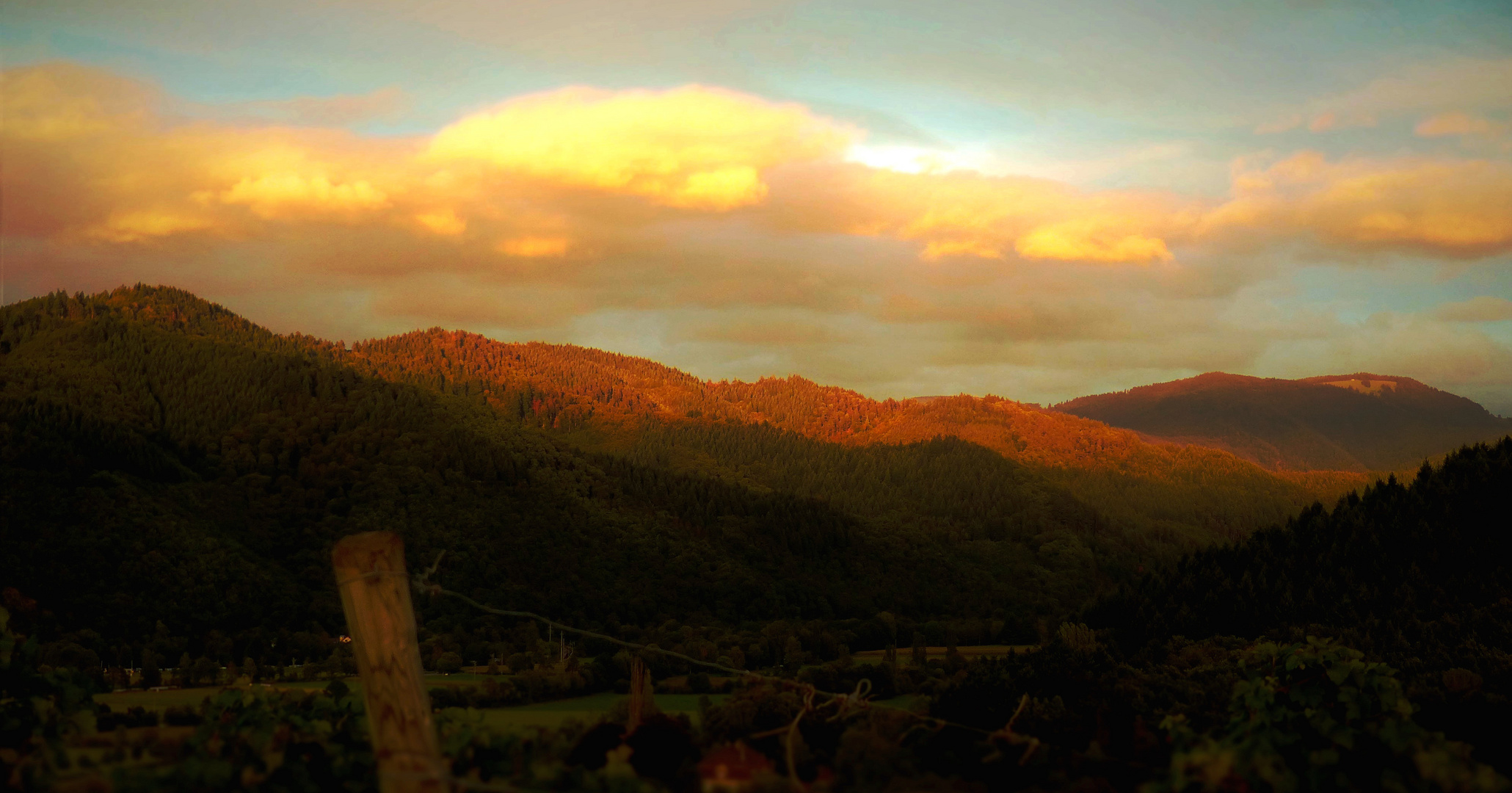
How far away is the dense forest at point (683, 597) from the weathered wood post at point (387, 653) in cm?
131

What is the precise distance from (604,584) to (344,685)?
423 feet

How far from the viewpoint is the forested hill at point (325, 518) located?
322 feet

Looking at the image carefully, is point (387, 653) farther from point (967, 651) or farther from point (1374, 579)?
point (967, 651)

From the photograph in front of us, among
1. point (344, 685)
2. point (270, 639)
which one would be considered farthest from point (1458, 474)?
point (270, 639)

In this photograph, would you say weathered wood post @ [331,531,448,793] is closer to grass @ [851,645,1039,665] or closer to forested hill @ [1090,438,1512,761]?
forested hill @ [1090,438,1512,761]

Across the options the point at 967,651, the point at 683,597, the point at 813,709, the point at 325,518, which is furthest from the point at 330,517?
the point at 813,709

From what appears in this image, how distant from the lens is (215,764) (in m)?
7.48

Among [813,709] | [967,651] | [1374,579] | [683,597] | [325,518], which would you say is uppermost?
[813,709]

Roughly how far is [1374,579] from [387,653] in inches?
3222

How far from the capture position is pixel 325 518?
133 m

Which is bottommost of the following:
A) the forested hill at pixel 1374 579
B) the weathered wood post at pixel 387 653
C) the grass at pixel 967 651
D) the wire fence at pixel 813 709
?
the grass at pixel 967 651

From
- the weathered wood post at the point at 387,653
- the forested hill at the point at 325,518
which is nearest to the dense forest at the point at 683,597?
the forested hill at the point at 325,518

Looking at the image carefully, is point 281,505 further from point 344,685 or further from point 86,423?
point 344,685

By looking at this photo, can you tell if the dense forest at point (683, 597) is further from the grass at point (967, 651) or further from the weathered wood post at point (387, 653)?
the grass at point (967, 651)
